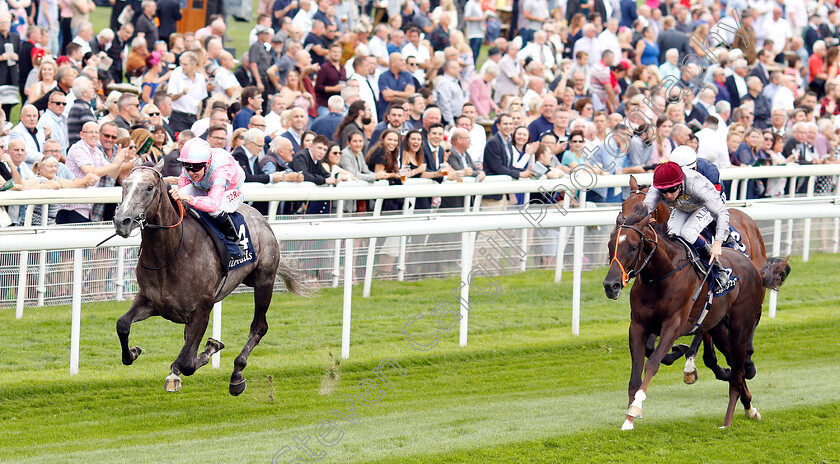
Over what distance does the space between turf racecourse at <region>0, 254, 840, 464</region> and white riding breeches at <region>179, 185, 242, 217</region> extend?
1.17 m

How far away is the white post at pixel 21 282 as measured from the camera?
22.6ft

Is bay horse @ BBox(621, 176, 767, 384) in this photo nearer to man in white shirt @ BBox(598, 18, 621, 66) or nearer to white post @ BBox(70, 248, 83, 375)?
white post @ BBox(70, 248, 83, 375)

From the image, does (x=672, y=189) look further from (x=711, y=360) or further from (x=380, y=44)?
(x=380, y=44)

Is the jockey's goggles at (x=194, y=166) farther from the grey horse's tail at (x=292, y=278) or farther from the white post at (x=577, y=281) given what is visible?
the white post at (x=577, y=281)

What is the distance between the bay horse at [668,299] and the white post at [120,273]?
3258mm

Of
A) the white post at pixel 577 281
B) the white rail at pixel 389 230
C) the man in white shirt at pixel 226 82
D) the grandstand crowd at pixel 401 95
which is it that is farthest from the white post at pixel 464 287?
the man in white shirt at pixel 226 82

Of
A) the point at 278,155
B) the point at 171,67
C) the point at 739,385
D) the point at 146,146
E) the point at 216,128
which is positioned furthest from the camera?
the point at 171,67

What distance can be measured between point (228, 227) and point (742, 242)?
139 inches

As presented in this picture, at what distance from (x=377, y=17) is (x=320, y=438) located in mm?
12263

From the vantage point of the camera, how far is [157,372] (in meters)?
6.79

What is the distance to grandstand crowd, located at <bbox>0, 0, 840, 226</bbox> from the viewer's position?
9055 millimetres

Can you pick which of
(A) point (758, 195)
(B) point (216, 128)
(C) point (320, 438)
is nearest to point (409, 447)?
(C) point (320, 438)

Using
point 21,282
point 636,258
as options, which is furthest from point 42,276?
point 636,258

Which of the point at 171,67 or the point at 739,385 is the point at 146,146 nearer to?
the point at 739,385
